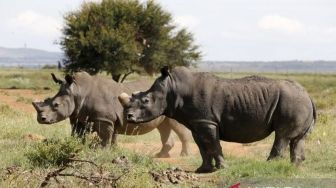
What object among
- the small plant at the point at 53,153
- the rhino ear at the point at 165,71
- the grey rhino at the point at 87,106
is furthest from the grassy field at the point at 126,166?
the rhino ear at the point at 165,71

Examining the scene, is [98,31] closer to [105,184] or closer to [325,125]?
[325,125]

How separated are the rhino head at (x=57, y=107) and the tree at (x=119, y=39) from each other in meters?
30.8

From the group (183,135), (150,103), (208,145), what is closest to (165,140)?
(183,135)

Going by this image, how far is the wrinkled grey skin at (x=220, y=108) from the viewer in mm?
11680

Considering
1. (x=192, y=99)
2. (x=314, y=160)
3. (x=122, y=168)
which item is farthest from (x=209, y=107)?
(x=314, y=160)

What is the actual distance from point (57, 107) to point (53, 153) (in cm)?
188

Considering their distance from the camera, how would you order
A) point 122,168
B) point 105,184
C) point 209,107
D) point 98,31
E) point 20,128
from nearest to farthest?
1. point 105,184
2. point 122,168
3. point 209,107
4. point 20,128
5. point 98,31

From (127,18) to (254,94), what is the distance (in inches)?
1377

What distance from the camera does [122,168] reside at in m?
10.5

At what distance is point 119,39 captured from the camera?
143 ft

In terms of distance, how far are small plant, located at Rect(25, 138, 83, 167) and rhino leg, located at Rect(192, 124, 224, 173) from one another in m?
1.85

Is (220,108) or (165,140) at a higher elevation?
(220,108)

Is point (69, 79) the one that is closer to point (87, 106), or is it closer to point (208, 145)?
point (87, 106)

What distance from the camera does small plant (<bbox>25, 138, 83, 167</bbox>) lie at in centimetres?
Result: 1113
